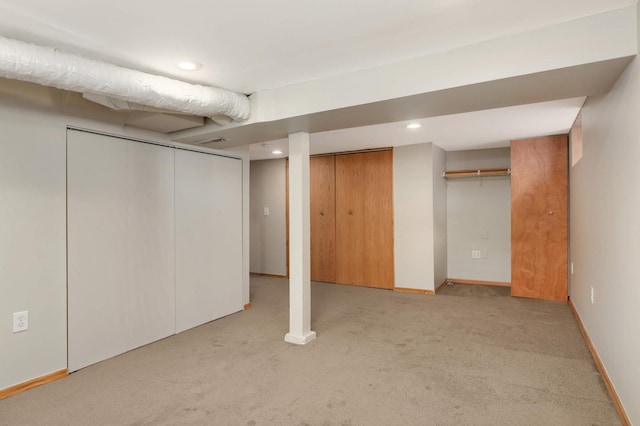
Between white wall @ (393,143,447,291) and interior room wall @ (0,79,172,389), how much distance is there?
3.91 meters

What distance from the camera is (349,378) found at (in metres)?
2.60

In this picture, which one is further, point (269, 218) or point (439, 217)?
point (269, 218)

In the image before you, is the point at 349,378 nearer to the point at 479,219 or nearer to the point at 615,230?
the point at 615,230

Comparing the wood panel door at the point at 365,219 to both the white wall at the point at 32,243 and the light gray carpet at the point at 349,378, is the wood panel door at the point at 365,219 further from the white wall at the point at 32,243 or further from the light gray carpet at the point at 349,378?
the white wall at the point at 32,243

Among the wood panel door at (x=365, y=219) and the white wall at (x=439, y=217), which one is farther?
the wood panel door at (x=365, y=219)

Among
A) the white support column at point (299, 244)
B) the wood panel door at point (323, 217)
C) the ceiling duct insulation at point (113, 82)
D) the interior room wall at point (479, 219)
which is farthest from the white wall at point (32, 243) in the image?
the interior room wall at point (479, 219)

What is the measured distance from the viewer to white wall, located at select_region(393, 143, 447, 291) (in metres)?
5.07

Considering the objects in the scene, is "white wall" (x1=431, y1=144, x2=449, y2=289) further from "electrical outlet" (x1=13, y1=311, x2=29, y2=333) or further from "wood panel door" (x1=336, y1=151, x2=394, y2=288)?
"electrical outlet" (x1=13, y1=311, x2=29, y2=333)

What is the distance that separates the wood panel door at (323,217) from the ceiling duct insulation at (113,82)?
2.99 m

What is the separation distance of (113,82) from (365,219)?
398 cm

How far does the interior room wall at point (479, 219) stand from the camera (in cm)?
541

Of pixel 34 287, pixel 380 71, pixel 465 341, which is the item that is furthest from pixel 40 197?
pixel 465 341

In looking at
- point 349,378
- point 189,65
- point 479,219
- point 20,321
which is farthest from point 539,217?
point 20,321

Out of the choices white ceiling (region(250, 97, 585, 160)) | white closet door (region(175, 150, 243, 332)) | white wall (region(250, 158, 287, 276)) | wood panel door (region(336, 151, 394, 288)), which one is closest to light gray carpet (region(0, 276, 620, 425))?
white closet door (region(175, 150, 243, 332))
